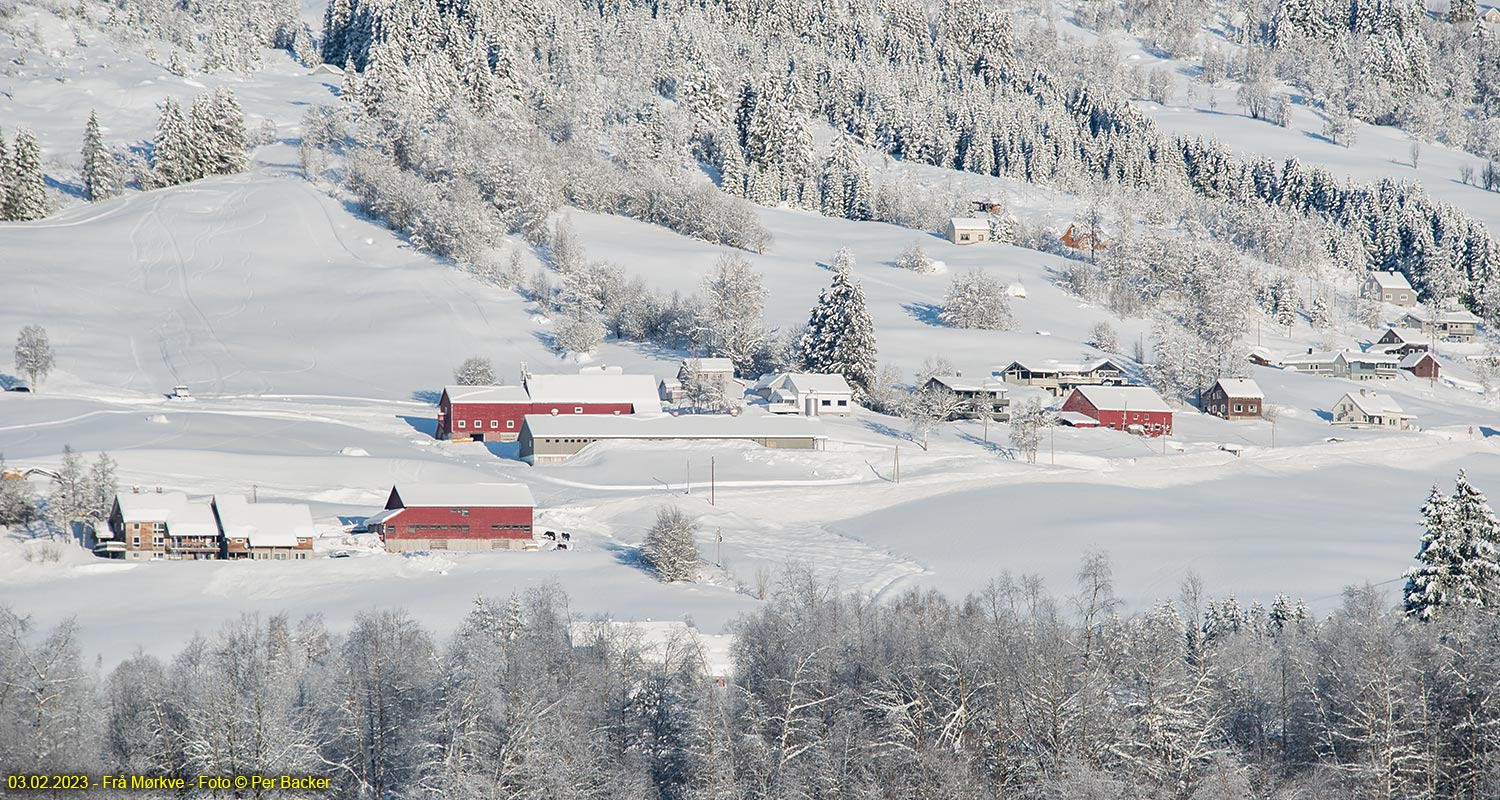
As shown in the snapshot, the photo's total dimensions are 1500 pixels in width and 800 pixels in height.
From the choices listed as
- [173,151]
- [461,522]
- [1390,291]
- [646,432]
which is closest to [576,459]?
[646,432]

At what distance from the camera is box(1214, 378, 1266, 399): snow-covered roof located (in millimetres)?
75188

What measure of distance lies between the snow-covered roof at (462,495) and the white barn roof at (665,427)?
11.6m

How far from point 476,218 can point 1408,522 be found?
56785 millimetres

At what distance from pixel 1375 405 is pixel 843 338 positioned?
2697cm

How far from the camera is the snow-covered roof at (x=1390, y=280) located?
111 m

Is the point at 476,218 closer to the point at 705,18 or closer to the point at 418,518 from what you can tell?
the point at 418,518

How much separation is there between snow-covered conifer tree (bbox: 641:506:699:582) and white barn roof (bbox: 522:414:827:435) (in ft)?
53.8

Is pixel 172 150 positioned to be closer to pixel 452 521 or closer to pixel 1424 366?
pixel 452 521

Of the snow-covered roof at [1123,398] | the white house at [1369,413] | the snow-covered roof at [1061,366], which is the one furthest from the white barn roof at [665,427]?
the white house at [1369,413]

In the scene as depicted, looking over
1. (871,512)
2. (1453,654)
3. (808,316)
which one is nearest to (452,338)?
(808,316)

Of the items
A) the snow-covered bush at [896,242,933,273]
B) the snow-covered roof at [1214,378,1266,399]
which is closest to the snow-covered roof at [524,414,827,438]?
the snow-covered roof at [1214,378,1266,399]

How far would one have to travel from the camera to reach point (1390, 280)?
112000 millimetres

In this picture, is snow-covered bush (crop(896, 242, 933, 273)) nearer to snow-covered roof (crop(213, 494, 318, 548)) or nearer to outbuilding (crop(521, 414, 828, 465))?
outbuilding (crop(521, 414, 828, 465))

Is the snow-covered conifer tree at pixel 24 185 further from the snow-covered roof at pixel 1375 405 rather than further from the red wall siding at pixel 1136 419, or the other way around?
the snow-covered roof at pixel 1375 405
